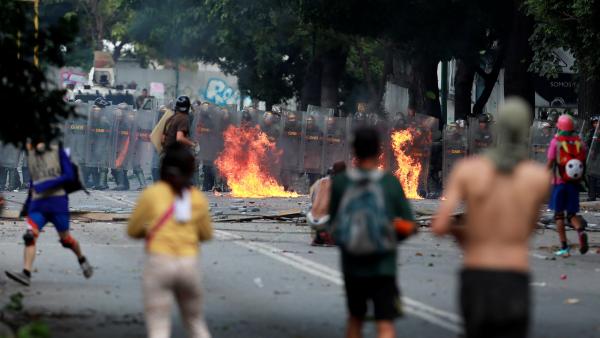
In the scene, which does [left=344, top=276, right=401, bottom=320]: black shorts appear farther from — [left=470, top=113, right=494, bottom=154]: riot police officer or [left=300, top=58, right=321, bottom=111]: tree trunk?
[left=300, top=58, right=321, bottom=111]: tree trunk

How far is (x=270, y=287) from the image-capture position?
13.9m

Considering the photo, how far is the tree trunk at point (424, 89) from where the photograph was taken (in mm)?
39906

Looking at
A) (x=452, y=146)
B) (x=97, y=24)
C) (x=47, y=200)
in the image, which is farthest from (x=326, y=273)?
(x=97, y=24)

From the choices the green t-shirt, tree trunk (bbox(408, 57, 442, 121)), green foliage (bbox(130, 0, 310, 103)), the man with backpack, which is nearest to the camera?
the man with backpack

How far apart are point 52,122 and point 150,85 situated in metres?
63.4

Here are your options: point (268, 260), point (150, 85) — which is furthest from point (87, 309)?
point (150, 85)

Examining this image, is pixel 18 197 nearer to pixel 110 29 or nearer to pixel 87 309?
pixel 87 309

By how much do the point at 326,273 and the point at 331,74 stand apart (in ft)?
115

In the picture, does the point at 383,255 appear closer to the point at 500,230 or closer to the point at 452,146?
the point at 500,230

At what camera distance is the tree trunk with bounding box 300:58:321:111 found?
50.8 m

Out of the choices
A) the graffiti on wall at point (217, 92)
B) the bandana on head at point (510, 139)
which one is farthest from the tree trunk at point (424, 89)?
the graffiti on wall at point (217, 92)

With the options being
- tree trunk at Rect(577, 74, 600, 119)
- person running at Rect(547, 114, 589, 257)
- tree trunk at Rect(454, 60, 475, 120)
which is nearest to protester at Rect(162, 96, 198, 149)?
person running at Rect(547, 114, 589, 257)

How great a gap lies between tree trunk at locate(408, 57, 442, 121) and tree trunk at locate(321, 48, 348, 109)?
28.4 feet

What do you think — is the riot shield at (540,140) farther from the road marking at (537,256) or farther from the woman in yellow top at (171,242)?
the woman in yellow top at (171,242)
